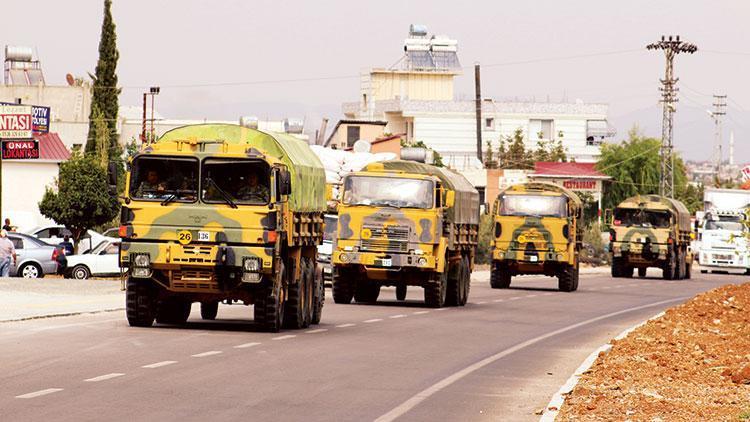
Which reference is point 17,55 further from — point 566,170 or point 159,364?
point 159,364

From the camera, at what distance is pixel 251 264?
2291 centimetres

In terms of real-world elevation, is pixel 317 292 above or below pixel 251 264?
below

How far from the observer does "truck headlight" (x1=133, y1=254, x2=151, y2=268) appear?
23.0 metres

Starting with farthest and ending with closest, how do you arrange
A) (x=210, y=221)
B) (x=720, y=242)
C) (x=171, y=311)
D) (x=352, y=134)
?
(x=352, y=134), (x=720, y=242), (x=171, y=311), (x=210, y=221)

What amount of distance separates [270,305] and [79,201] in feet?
109

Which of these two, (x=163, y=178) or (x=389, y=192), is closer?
(x=163, y=178)

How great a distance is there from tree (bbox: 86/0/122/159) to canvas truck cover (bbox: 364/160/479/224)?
44.7 meters

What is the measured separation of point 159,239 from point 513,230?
25941mm

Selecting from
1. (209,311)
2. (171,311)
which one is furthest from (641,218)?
(171,311)

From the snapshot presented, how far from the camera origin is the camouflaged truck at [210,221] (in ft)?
75.5

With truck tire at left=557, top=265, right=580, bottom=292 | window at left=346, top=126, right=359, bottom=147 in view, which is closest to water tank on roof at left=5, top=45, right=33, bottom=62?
window at left=346, top=126, right=359, bottom=147

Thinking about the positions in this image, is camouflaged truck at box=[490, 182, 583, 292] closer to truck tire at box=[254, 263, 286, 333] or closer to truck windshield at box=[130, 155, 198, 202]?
truck tire at box=[254, 263, 286, 333]

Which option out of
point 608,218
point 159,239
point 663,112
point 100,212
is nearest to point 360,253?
point 159,239

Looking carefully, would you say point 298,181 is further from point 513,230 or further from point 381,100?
point 381,100
